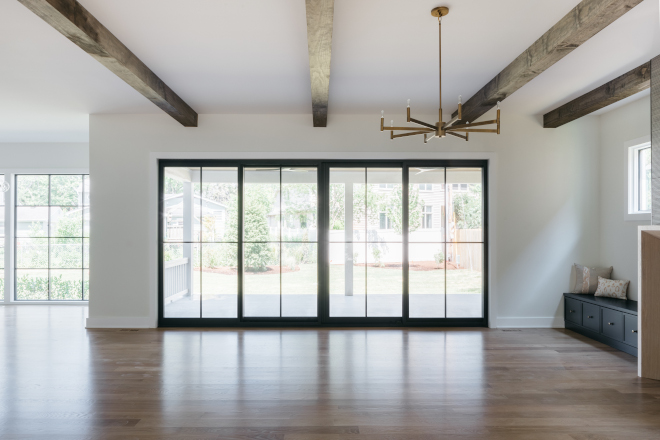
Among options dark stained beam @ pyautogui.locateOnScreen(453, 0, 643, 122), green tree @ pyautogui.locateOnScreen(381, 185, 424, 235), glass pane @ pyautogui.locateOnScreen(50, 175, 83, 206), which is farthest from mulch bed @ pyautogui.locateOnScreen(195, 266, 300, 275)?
glass pane @ pyautogui.locateOnScreen(50, 175, 83, 206)

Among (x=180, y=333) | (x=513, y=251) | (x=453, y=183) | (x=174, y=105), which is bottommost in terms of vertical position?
(x=180, y=333)

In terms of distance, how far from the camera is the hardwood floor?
276 centimetres

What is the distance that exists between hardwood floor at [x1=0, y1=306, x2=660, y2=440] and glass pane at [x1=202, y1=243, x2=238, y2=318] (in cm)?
46

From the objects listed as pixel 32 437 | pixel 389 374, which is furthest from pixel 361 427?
pixel 32 437

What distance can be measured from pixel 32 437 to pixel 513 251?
5179 millimetres

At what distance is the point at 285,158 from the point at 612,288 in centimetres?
430

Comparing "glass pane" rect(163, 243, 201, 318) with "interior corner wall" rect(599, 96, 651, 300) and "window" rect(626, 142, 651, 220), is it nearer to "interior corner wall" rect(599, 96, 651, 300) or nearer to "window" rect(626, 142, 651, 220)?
"interior corner wall" rect(599, 96, 651, 300)

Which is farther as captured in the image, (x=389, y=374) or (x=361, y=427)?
(x=389, y=374)

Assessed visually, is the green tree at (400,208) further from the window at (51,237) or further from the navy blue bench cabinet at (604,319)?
the window at (51,237)

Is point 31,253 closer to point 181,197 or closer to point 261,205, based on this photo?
point 181,197

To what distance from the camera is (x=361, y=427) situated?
108 inches

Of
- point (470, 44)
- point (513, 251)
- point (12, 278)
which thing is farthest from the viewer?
point (12, 278)

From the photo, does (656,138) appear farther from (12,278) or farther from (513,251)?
(12,278)

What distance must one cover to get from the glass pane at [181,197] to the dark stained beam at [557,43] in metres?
3.67
